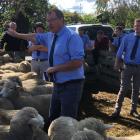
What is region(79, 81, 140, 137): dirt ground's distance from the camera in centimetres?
838

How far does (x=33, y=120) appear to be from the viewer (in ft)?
18.4

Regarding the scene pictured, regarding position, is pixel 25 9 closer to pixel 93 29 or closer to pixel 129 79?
pixel 93 29

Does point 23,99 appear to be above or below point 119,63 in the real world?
below

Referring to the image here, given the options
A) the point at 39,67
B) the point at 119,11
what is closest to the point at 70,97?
the point at 39,67

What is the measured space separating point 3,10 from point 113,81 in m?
10.0

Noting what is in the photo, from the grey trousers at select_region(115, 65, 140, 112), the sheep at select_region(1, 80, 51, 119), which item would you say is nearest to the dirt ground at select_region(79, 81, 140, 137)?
the grey trousers at select_region(115, 65, 140, 112)

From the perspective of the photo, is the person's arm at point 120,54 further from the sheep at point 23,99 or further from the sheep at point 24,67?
the sheep at point 24,67

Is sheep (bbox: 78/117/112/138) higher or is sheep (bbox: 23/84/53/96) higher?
sheep (bbox: 78/117/112/138)

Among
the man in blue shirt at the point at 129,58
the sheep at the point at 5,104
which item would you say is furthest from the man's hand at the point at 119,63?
the sheep at the point at 5,104

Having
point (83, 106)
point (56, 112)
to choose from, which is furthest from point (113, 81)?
point (56, 112)

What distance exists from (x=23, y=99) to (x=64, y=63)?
8.85ft

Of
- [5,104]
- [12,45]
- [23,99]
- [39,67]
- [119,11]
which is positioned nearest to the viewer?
[5,104]

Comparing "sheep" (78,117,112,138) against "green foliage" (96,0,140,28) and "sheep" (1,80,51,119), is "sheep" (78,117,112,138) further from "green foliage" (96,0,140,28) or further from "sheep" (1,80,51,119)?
"green foliage" (96,0,140,28)

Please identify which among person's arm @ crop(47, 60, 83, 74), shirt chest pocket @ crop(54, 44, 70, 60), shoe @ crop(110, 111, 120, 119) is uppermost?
shirt chest pocket @ crop(54, 44, 70, 60)
